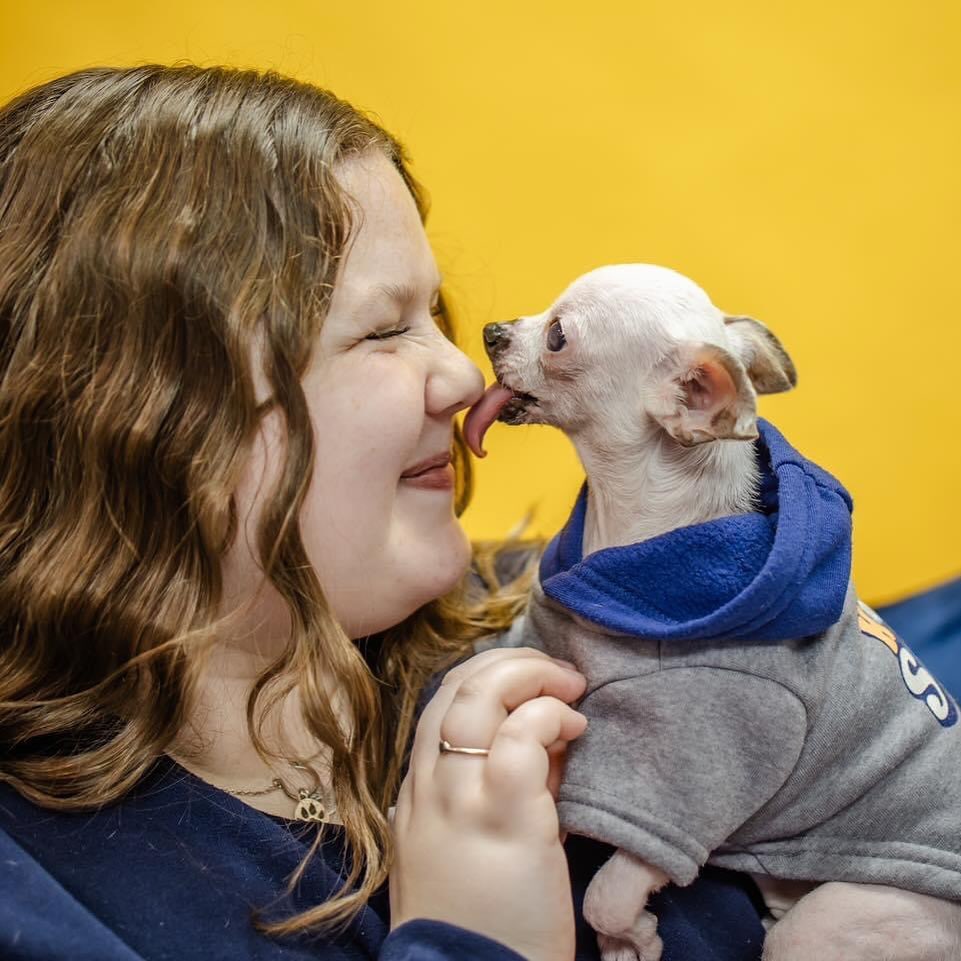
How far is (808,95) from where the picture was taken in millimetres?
1799

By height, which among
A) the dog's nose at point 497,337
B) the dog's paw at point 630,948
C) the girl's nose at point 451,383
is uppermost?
the dog's nose at point 497,337

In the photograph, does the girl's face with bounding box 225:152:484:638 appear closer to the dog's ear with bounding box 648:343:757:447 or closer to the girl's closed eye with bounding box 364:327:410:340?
the girl's closed eye with bounding box 364:327:410:340

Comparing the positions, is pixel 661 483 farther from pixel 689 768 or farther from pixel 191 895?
pixel 191 895

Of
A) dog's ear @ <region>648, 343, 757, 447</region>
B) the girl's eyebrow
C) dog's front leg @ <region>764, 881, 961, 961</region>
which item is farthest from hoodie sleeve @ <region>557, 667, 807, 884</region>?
the girl's eyebrow

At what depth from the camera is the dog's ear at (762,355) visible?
127cm

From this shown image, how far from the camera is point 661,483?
1193 mm

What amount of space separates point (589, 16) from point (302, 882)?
1.41 meters

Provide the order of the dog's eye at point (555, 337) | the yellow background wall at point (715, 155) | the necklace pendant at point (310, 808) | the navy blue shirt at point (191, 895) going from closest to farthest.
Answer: the navy blue shirt at point (191, 895) → the necklace pendant at point (310, 808) → the dog's eye at point (555, 337) → the yellow background wall at point (715, 155)

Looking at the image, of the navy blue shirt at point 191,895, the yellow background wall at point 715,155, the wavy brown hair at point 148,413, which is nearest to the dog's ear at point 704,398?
the wavy brown hair at point 148,413

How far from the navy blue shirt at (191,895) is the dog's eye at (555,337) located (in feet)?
1.82

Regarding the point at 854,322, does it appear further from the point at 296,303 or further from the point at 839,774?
the point at 296,303

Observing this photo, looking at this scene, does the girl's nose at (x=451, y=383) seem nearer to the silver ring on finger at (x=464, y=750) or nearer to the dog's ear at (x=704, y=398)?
the dog's ear at (x=704, y=398)

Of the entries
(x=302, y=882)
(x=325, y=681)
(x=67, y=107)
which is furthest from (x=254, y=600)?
(x=67, y=107)

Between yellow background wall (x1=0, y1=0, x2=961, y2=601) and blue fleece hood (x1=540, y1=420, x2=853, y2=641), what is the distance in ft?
2.61
